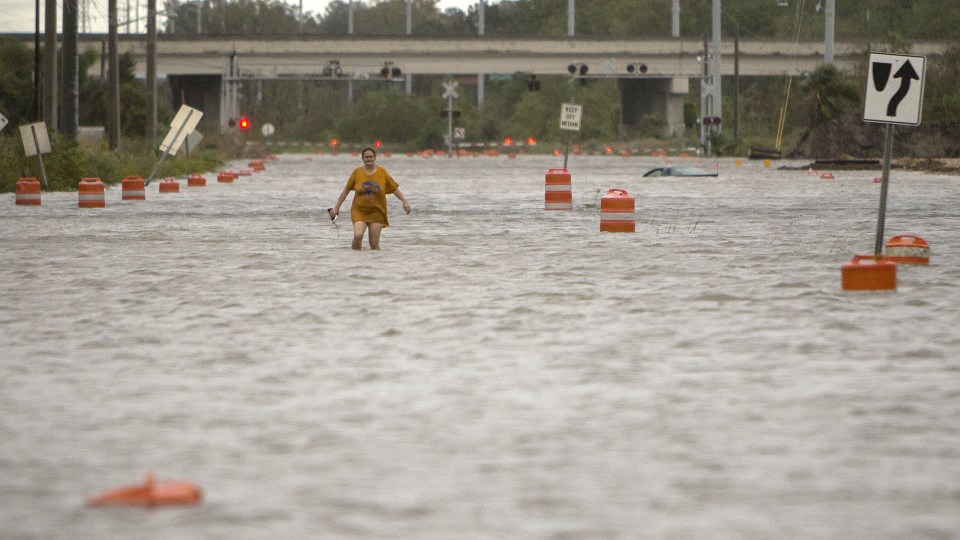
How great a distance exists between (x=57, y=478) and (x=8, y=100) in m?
67.8

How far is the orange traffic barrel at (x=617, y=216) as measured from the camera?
948 inches

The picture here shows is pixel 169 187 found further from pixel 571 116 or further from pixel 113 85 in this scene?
pixel 113 85

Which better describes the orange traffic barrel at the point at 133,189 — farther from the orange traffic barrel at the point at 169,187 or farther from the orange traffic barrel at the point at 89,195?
the orange traffic barrel at the point at 169,187

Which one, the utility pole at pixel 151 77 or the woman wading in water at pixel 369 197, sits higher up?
the utility pole at pixel 151 77

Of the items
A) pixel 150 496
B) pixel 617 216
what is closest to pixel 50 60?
pixel 617 216

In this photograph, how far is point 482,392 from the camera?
32.1ft

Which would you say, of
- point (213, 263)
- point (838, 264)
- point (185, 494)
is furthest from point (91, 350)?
point (838, 264)

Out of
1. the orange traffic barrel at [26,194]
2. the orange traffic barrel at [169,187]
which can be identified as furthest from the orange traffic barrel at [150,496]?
the orange traffic barrel at [169,187]

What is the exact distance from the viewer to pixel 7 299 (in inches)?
606

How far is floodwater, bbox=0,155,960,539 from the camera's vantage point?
6.86 metres

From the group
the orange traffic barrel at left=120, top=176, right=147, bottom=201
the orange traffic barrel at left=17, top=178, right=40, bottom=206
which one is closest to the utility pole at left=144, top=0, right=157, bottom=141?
the orange traffic barrel at left=120, top=176, right=147, bottom=201

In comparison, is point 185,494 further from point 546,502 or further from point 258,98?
point 258,98

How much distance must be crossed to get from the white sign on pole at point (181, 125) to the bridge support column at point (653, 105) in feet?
237

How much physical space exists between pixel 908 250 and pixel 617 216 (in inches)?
251
